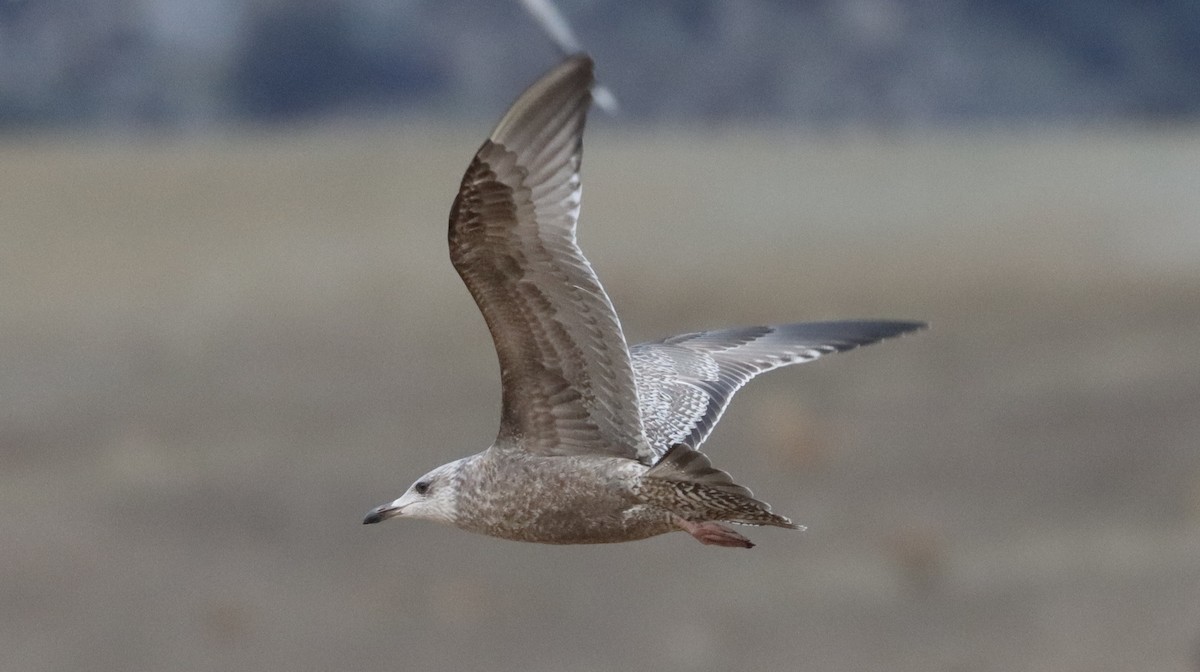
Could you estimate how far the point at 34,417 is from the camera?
57.3ft

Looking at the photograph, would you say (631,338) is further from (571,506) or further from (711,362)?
(571,506)

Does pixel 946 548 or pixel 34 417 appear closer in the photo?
pixel 946 548

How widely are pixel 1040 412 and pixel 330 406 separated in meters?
5.56

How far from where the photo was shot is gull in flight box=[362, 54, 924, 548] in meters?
3.88

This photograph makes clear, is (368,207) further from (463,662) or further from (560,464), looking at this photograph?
(560,464)

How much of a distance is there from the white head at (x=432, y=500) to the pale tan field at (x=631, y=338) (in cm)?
940

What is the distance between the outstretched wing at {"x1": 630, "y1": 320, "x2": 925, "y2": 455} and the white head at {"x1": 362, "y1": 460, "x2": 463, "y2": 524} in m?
0.45

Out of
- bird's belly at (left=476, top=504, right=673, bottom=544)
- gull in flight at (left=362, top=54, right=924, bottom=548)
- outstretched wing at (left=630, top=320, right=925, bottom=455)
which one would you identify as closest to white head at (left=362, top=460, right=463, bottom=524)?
gull in flight at (left=362, top=54, right=924, bottom=548)

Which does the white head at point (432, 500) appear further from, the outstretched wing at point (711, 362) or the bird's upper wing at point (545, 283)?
the outstretched wing at point (711, 362)

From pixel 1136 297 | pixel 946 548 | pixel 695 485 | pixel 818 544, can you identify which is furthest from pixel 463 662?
pixel 695 485

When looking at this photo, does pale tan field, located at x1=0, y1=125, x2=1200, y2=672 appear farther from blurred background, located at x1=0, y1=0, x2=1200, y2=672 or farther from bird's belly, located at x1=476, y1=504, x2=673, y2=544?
bird's belly, located at x1=476, y1=504, x2=673, y2=544

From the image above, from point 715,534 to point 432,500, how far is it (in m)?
0.65

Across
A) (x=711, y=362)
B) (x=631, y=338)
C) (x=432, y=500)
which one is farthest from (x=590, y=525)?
(x=631, y=338)

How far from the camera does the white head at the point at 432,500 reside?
430 centimetres
